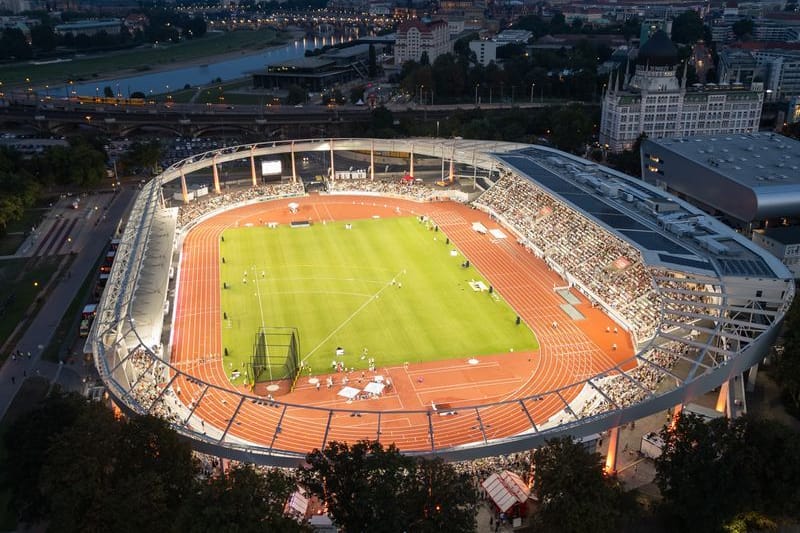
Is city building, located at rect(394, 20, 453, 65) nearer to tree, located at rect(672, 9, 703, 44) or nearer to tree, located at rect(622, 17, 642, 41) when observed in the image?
tree, located at rect(622, 17, 642, 41)

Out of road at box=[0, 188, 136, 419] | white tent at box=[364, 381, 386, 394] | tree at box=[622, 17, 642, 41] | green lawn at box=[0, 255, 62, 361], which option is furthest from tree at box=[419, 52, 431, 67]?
white tent at box=[364, 381, 386, 394]

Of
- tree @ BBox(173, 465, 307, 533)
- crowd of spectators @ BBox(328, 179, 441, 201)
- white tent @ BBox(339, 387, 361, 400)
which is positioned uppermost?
tree @ BBox(173, 465, 307, 533)

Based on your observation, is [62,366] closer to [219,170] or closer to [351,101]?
[219,170]

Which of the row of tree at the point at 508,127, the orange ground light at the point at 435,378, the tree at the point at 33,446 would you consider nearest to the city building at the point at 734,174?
the row of tree at the point at 508,127

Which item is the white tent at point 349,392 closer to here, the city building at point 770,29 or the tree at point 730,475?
the tree at point 730,475

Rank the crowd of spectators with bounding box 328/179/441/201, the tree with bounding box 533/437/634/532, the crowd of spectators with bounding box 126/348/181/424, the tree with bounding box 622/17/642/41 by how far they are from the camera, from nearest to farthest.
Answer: the tree with bounding box 533/437/634/532
the crowd of spectators with bounding box 126/348/181/424
the crowd of spectators with bounding box 328/179/441/201
the tree with bounding box 622/17/642/41

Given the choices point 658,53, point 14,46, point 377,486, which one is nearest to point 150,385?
point 377,486

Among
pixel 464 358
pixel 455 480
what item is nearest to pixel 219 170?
pixel 464 358
